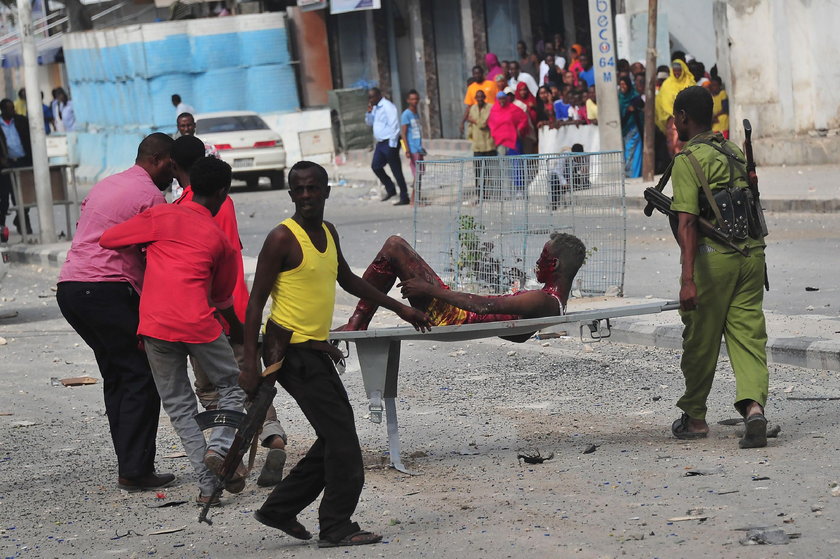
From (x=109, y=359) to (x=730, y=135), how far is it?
15.9 metres

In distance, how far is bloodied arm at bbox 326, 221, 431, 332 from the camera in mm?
5770

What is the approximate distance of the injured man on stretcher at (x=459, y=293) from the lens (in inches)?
265

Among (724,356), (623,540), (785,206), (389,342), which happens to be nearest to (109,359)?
(389,342)

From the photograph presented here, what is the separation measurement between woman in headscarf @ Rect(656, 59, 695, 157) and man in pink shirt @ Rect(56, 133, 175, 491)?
14257 millimetres

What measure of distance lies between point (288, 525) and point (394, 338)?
1.32m

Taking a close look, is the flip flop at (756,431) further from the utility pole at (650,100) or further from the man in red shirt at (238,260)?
the utility pole at (650,100)

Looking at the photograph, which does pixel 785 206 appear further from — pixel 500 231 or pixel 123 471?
pixel 123 471

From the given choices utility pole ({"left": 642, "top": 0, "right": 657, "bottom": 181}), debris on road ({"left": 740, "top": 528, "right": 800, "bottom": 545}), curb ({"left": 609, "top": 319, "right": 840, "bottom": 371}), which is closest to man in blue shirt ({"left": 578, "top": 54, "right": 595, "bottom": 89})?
utility pole ({"left": 642, "top": 0, "right": 657, "bottom": 181})

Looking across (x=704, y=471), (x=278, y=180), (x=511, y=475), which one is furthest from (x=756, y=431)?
(x=278, y=180)

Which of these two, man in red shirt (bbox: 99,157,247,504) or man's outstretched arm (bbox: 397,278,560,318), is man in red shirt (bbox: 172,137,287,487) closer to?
man in red shirt (bbox: 99,157,247,504)

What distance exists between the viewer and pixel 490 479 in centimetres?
628

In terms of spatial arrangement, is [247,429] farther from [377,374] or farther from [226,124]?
[226,124]

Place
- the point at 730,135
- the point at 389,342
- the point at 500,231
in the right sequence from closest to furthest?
the point at 389,342 → the point at 500,231 → the point at 730,135

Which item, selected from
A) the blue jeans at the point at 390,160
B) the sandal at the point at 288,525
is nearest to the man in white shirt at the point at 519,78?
the blue jeans at the point at 390,160
